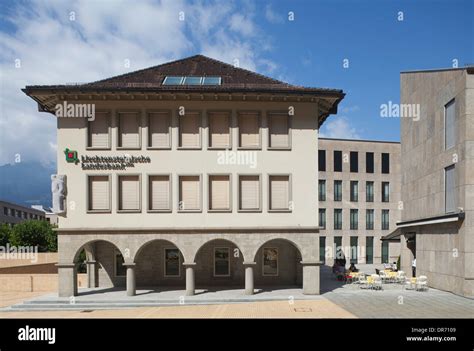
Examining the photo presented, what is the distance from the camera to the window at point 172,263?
2255cm

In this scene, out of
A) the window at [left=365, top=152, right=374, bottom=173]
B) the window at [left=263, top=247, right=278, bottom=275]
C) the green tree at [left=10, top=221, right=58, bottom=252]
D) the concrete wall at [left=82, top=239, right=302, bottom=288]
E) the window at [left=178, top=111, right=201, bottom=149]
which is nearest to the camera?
the window at [left=178, top=111, right=201, bottom=149]

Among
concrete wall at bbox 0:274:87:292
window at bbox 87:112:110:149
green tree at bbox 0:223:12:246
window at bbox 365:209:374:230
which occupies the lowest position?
concrete wall at bbox 0:274:87:292

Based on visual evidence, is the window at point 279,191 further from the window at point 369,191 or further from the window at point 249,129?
the window at point 369,191

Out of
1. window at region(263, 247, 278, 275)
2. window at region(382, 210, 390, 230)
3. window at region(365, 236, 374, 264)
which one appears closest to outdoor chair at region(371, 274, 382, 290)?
window at region(263, 247, 278, 275)

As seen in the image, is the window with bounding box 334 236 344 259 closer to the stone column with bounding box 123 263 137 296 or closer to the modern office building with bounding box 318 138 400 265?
the modern office building with bounding box 318 138 400 265

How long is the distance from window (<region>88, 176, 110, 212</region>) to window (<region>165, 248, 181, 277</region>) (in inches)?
211

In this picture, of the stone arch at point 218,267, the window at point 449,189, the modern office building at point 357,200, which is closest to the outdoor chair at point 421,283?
the window at point 449,189

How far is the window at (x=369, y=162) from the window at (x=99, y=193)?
36.6 meters

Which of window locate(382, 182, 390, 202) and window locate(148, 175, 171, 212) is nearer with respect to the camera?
window locate(148, 175, 171, 212)

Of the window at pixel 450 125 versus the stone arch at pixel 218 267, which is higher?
the window at pixel 450 125

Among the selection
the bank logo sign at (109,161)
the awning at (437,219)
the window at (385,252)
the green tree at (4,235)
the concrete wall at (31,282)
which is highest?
the bank logo sign at (109,161)

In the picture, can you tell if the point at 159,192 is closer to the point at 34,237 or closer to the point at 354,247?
the point at 34,237

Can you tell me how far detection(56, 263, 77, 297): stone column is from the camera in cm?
1939

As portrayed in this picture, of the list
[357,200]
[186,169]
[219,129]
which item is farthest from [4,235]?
[357,200]
